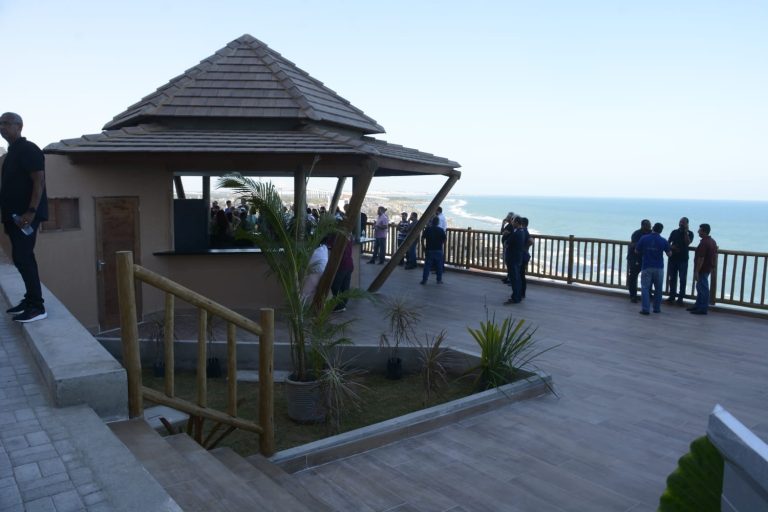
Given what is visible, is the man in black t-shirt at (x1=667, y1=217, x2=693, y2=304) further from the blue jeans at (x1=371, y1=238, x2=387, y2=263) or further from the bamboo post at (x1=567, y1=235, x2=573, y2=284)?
the blue jeans at (x1=371, y1=238, x2=387, y2=263)

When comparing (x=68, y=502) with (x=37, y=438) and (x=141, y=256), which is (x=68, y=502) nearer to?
(x=37, y=438)

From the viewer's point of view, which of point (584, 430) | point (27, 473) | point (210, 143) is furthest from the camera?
point (210, 143)

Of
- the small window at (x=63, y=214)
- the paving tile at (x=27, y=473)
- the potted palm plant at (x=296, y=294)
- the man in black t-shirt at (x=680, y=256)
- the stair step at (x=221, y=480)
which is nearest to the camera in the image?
the paving tile at (x=27, y=473)

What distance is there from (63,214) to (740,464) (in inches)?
370

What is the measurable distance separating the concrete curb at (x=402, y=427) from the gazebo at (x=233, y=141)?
130 inches

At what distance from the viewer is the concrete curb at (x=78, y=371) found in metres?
4.02

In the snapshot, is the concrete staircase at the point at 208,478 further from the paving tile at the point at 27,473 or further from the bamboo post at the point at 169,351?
the paving tile at the point at 27,473

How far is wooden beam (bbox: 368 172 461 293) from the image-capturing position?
485 inches

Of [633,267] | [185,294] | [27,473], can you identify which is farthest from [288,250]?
[633,267]

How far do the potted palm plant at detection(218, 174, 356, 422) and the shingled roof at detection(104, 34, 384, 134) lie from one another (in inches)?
176

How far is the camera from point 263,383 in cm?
520

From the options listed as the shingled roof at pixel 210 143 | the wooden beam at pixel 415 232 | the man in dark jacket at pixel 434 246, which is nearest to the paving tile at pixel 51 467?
the shingled roof at pixel 210 143

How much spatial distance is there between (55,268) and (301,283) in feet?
14.4

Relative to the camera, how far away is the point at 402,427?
5801 mm
